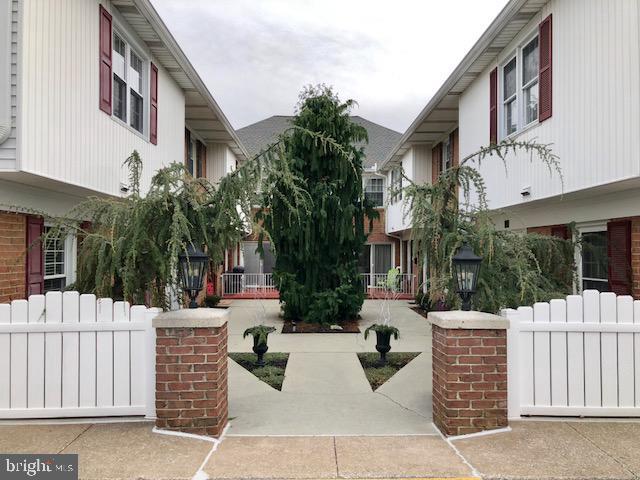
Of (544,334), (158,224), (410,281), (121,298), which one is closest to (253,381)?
(121,298)

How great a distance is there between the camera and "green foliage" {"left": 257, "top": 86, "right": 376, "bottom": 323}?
11547 millimetres

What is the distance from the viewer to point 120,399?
15.7 ft

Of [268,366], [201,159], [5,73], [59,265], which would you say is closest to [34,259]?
[59,265]

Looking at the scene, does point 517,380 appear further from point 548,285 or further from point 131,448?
point 131,448

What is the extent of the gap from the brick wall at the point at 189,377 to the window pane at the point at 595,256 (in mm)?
6576

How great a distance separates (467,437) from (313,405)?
1807mm

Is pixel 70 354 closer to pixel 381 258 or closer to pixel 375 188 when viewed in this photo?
pixel 381 258

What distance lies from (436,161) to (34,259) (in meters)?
→ 12.9

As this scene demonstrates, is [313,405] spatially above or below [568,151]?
below

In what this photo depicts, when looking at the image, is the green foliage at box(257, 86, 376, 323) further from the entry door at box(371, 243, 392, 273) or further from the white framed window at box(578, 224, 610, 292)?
the entry door at box(371, 243, 392, 273)

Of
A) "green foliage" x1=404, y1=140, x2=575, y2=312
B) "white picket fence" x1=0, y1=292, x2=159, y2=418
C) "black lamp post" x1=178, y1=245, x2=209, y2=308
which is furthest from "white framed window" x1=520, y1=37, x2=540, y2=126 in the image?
"white picket fence" x1=0, y1=292, x2=159, y2=418

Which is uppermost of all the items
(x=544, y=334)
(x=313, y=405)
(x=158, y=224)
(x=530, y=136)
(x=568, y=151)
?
(x=530, y=136)

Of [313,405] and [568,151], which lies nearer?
[313,405]

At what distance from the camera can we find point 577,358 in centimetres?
478
